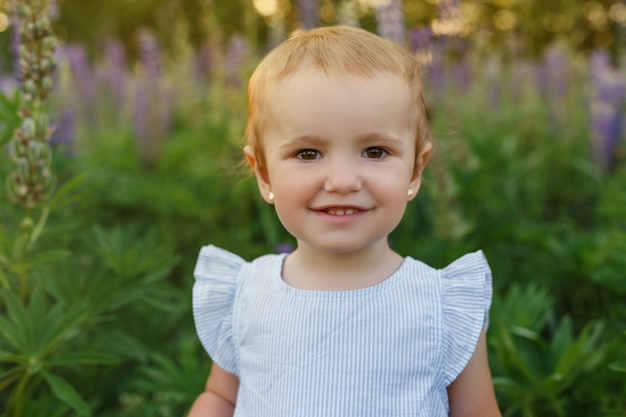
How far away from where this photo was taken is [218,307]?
162cm

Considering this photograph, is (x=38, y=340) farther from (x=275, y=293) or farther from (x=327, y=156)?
(x=327, y=156)

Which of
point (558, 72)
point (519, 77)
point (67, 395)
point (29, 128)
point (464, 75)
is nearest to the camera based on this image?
point (67, 395)

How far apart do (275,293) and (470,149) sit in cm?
227

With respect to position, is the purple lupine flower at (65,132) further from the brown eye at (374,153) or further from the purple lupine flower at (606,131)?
the purple lupine flower at (606,131)

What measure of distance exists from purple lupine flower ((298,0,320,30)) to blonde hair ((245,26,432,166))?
188 cm

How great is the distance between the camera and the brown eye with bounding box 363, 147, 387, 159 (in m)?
1.35

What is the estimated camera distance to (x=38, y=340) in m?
1.88

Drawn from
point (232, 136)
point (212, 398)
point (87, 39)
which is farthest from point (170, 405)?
point (87, 39)

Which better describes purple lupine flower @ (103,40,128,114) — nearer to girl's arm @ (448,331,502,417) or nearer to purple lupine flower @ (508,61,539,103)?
purple lupine flower @ (508,61,539,103)

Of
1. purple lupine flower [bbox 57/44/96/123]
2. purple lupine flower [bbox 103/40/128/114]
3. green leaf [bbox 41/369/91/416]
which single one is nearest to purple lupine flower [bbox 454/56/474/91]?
purple lupine flower [bbox 57/44/96/123]

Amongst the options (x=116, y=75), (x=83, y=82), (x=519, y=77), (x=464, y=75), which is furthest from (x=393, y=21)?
(x=116, y=75)

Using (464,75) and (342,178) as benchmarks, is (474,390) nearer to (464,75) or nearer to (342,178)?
(342,178)

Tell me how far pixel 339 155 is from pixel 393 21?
5.81ft

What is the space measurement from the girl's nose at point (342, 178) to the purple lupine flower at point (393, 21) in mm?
1719
